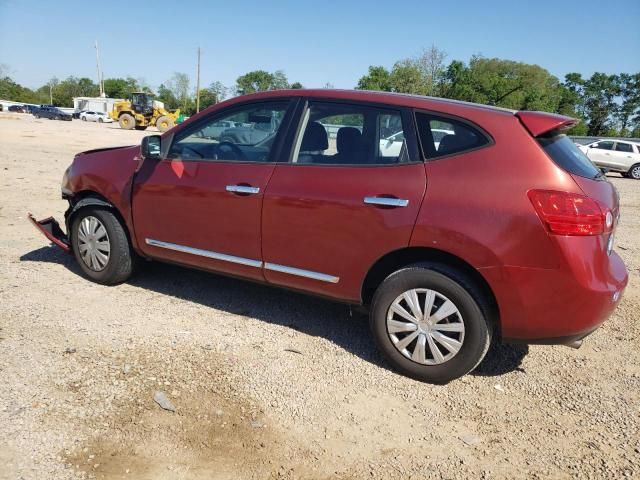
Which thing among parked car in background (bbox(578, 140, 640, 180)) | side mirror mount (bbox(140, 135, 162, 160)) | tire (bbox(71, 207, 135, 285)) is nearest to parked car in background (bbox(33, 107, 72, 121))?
parked car in background (bbox(578, 140, 640, 180))

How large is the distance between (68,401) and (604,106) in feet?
291

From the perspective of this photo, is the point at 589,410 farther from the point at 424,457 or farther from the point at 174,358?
the point at 174,358

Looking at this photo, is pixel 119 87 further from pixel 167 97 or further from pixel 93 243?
pixel 93 243

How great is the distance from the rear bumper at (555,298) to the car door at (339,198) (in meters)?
0.67

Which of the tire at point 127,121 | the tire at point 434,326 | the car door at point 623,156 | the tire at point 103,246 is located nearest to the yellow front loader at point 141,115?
the tire at point 127,121

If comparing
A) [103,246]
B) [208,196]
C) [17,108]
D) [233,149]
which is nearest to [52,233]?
[103,246]

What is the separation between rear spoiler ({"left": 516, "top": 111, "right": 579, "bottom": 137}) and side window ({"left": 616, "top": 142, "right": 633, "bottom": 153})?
22.6 m

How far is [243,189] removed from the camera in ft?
12.3

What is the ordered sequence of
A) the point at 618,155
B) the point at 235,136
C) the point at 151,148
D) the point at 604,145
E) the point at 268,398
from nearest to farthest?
the point at 268,398 < the point at 235,136 < the point at 151,148 < the point at 618,155 < the point at 604,145

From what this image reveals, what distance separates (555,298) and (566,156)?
2.85 ft

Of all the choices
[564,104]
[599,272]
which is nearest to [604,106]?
[564,104]

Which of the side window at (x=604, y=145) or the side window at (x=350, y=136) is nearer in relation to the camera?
the side window at (x=350, y=136)

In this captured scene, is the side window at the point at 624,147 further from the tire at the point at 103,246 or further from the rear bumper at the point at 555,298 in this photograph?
the tire at the point at 103,246

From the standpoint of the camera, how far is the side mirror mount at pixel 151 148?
420 cm
